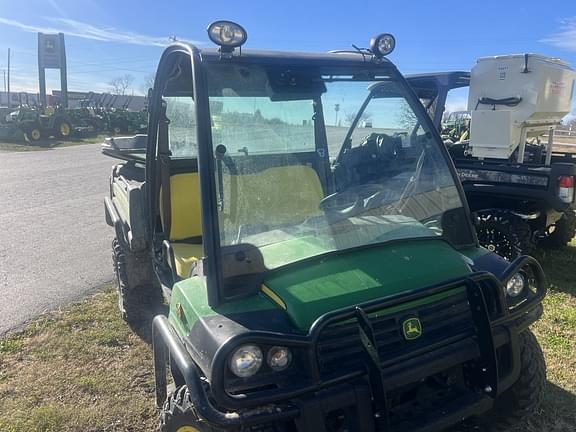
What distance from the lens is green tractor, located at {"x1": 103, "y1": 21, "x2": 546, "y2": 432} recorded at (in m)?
1.87

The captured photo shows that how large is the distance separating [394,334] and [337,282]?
1.02 ft

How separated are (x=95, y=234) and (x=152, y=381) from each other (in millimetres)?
4471

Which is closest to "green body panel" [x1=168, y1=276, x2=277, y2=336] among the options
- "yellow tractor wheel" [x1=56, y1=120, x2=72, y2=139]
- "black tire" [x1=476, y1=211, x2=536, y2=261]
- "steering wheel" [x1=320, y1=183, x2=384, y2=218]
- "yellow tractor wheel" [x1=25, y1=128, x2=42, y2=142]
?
"steering wheel" [x1=320, y1=183, x2=384, y2=218]

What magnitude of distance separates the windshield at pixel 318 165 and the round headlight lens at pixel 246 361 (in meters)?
0.39

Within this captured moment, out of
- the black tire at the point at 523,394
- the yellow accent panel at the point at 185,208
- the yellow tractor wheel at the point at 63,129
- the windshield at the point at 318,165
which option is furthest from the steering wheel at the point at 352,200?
the yellow tractor wheel at the point at 63,129

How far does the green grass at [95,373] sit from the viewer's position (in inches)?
117

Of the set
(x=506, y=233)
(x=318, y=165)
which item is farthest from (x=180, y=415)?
(x=506, y=233)

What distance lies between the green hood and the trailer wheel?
1.85ft

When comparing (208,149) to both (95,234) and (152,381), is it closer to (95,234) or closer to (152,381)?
(152,381)

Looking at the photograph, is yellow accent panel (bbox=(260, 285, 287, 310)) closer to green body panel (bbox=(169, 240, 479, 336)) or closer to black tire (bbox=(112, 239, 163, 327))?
green body panel (bbox=(169, 240, 479, 336))

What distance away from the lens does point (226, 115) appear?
7.63 feet

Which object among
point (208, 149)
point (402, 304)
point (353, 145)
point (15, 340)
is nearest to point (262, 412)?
point (402, 304)

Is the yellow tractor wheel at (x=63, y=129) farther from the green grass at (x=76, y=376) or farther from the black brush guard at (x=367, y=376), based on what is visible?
the black brush guard at (x=367, y=376)

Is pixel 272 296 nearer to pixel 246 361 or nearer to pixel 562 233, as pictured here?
pixel 246 361
